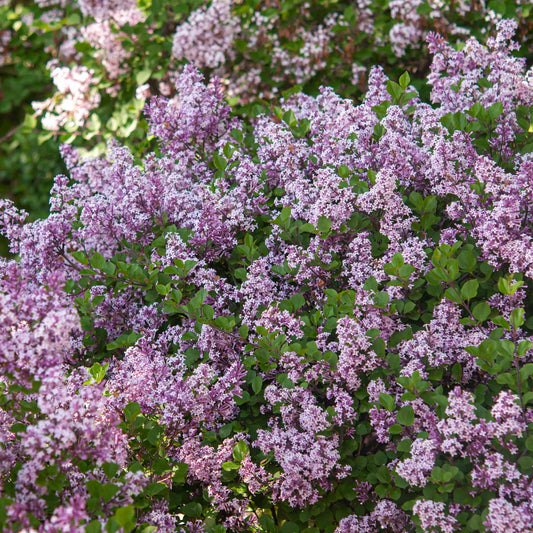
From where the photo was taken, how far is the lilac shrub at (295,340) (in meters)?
2.39

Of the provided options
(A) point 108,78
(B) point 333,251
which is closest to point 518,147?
(B) point 333,251

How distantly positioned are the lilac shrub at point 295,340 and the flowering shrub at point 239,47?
2.40 meters

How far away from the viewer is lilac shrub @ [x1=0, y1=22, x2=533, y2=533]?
7.84ft

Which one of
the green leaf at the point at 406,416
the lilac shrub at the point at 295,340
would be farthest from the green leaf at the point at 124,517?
the green leaf at the point at 406,416

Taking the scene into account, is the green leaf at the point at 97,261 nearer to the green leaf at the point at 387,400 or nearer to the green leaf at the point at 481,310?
the green leaf at the point at 387,400

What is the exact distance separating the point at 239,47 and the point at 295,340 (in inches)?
170

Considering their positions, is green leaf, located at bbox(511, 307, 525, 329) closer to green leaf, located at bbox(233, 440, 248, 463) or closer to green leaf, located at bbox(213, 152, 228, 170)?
green leaf, located at bbox(233, 440, 248, 463)

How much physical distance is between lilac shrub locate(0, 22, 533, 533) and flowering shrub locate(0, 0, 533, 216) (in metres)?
2.40

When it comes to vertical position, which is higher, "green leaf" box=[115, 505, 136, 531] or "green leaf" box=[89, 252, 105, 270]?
"green leaf" box=[89, 252, 105, 270]

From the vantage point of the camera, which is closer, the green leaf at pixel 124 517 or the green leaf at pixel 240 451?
the green leaf at pixel 124 517

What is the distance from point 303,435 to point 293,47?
4.67m

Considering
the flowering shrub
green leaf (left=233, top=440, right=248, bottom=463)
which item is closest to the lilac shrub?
green leaf (left=233, top=440, right=248, bottom=463)

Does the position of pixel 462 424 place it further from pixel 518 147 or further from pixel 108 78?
pixel 108 78

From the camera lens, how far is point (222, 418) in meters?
3.06
